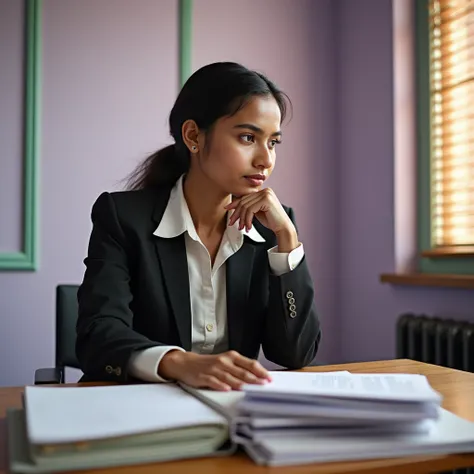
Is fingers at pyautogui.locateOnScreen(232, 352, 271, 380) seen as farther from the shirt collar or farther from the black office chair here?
the black office chair

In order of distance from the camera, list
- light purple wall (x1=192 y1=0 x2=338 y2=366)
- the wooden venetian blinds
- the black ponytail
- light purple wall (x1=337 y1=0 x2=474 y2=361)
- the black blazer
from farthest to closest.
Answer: light purple wall (x1=192 y1=0 x2=338 y2=366) < light purple wall (x1=337 y1=0 x2=474 y2=361) < the wooden venetian blinds < the black ponytail < the black blazer

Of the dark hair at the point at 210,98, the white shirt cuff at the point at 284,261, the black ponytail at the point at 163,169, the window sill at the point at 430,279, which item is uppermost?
the dark hair at the point at 210,98

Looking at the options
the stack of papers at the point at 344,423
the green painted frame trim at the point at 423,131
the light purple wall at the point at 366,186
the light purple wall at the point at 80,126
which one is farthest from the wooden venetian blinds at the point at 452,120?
the stack of papers at the point at 344,423

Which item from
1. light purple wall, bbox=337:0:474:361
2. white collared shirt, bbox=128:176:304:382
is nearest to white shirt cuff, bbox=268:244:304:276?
white collared shirt, bbox=128:176:304:382

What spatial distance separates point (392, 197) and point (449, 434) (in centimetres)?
228

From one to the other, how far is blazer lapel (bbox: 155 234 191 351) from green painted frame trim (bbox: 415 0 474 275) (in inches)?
66.3

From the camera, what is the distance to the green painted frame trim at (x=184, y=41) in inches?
120

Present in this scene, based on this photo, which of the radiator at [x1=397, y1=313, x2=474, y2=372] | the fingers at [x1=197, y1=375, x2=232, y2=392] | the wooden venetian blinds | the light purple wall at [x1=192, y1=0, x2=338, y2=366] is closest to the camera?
the fingers at [x1=197, y1=375, x2=232, y2=392]

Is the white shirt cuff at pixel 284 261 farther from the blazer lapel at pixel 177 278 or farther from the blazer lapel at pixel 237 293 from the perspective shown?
the blazer lapel at pixel 177 278

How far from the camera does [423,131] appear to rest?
295 centimetres

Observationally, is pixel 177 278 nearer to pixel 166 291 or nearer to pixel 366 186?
pixel 166 291

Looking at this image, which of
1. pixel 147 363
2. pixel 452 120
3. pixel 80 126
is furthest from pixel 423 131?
pixel 147 363

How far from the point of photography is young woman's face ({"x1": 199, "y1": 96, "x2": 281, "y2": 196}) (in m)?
1.54

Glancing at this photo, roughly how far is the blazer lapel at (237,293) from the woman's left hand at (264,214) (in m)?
0.09
